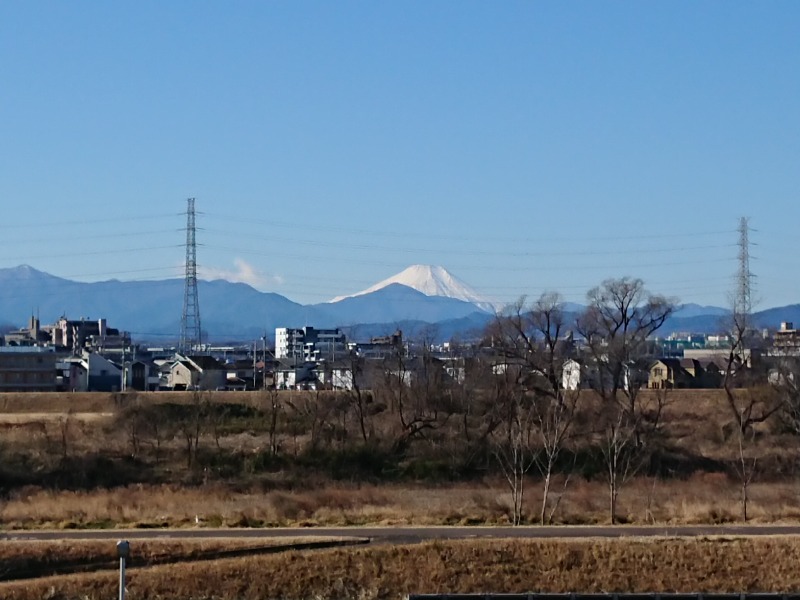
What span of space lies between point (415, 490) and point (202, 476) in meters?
8.00

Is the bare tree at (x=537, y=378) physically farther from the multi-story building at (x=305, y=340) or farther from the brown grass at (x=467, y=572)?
the multi-story building at (x=305, y=340)

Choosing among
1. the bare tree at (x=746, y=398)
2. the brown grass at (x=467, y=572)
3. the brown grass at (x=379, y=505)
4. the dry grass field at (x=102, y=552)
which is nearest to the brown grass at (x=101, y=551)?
the dry grass field at (x=102, y=552)

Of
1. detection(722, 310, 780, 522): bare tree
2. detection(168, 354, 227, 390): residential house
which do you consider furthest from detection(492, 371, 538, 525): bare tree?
detection(168, 354, 227, 390): residential house

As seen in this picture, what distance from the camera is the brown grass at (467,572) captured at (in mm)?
24188

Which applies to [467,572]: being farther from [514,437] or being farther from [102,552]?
[514,437]

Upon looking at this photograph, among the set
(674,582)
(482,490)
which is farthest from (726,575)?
(482,490)

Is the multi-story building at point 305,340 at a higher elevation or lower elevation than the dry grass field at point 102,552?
higher

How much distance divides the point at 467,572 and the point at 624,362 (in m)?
36.6

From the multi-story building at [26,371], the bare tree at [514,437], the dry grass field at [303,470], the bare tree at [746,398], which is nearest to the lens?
the dry grass field at [303,470]

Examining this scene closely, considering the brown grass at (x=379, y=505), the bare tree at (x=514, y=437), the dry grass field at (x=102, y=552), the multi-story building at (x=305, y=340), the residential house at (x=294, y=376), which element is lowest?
the brown grass at (x=379, y=505)

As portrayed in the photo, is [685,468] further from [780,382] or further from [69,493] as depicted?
[69,493]

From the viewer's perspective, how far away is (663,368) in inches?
3046

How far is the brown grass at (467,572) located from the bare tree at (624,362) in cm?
1967

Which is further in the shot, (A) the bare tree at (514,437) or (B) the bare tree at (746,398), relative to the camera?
(B) the bare tree at (746,398)
